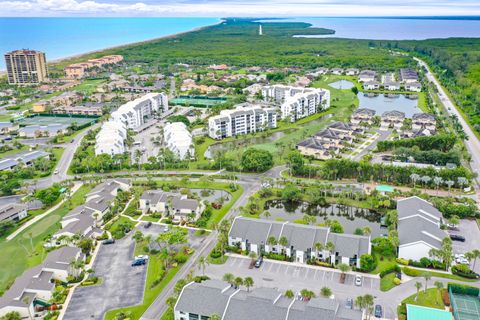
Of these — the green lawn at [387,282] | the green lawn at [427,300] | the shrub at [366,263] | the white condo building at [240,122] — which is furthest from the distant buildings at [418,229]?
the white condo building at [240,122]

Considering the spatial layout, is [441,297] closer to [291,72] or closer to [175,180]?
[175,180]

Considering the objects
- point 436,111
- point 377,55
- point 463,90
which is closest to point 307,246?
point 436,111

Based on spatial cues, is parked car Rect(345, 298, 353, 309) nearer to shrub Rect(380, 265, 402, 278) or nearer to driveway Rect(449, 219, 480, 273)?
shrub Rect(380, 265, 402, 278)

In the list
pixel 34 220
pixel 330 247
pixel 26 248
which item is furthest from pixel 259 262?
pixel 34 220

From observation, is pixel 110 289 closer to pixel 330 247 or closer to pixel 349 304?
pixel 330 247

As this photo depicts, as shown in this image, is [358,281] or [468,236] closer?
[358,281]

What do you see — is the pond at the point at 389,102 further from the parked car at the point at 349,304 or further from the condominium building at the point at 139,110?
the parked car at the point at 349,304
